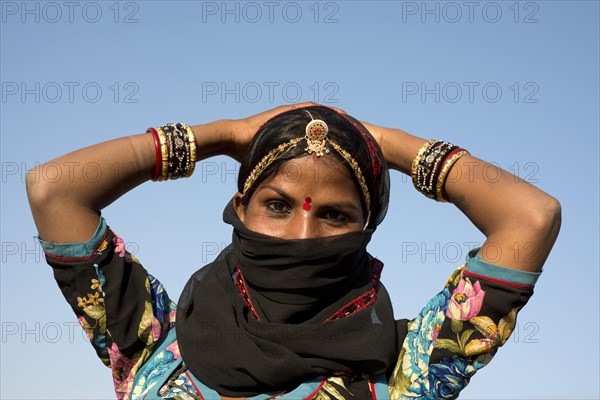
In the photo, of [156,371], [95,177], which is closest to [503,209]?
[156,371]

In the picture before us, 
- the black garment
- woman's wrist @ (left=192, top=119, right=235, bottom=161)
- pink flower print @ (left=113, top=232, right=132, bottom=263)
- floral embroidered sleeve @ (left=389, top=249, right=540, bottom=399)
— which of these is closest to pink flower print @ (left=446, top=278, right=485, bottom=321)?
floral embroidered sleeve @ (left=389, top=249, right=540, bottom=399)

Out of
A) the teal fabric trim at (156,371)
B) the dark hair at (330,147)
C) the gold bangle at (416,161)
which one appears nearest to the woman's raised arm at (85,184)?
the dark hair at (330,147)

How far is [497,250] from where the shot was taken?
3.36 m

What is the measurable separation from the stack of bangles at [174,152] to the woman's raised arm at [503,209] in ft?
2.87

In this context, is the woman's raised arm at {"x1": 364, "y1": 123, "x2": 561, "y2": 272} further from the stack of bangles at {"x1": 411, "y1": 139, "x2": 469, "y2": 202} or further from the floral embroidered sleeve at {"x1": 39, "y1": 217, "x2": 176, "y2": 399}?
the floral embroidered sleeve at {"x1": 39, "y1": 217, "x2": 176, "y2": 399}

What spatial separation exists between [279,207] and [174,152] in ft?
1.84

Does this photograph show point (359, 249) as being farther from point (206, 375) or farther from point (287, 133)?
point (206, 375)

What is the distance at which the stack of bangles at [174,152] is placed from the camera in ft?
12.2

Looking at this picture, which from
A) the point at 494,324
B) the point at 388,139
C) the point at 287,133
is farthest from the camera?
the point at 388,139

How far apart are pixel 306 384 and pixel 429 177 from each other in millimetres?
997

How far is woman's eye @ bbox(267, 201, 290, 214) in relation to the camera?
3439 millimetres

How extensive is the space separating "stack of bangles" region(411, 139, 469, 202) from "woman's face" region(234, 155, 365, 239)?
37 cm

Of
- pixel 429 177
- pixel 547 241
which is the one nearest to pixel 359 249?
pixel 429 177

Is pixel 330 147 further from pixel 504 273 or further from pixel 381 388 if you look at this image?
pixel 381 388
